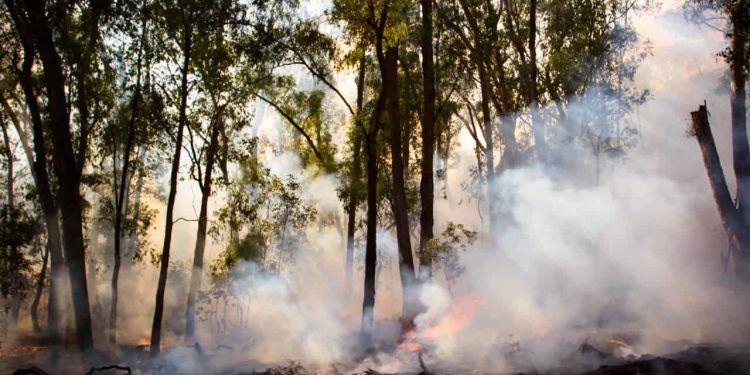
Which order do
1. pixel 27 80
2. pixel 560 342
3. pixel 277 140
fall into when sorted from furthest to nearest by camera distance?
pixel 277 140, pixel 27 80, pixel 560 342

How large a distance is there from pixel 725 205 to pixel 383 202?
53.0 feet

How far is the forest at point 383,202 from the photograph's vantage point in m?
14.1

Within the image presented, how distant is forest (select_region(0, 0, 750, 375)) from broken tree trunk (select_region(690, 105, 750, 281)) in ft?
0.20

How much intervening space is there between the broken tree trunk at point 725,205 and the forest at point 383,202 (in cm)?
6

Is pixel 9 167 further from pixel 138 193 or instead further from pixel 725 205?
pixel 725 205

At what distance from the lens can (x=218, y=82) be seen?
1930cm

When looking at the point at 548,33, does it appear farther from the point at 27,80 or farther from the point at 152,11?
the point at 27,80

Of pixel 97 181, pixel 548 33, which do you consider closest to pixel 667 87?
pixel 548 33

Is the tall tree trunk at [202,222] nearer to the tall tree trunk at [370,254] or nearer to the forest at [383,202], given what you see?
the forest at [383,202]

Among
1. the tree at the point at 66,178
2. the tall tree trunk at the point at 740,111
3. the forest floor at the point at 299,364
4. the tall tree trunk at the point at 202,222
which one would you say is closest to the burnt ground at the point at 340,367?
the forest floor at the point at 299,364

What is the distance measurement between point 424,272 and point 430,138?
14.1 ft

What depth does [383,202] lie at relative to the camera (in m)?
28.0

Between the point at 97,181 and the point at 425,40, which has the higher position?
the point at 425,40

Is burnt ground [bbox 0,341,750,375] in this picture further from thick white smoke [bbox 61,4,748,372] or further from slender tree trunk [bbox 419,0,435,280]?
slender tree trunk [bbox 419,0,435,280]
